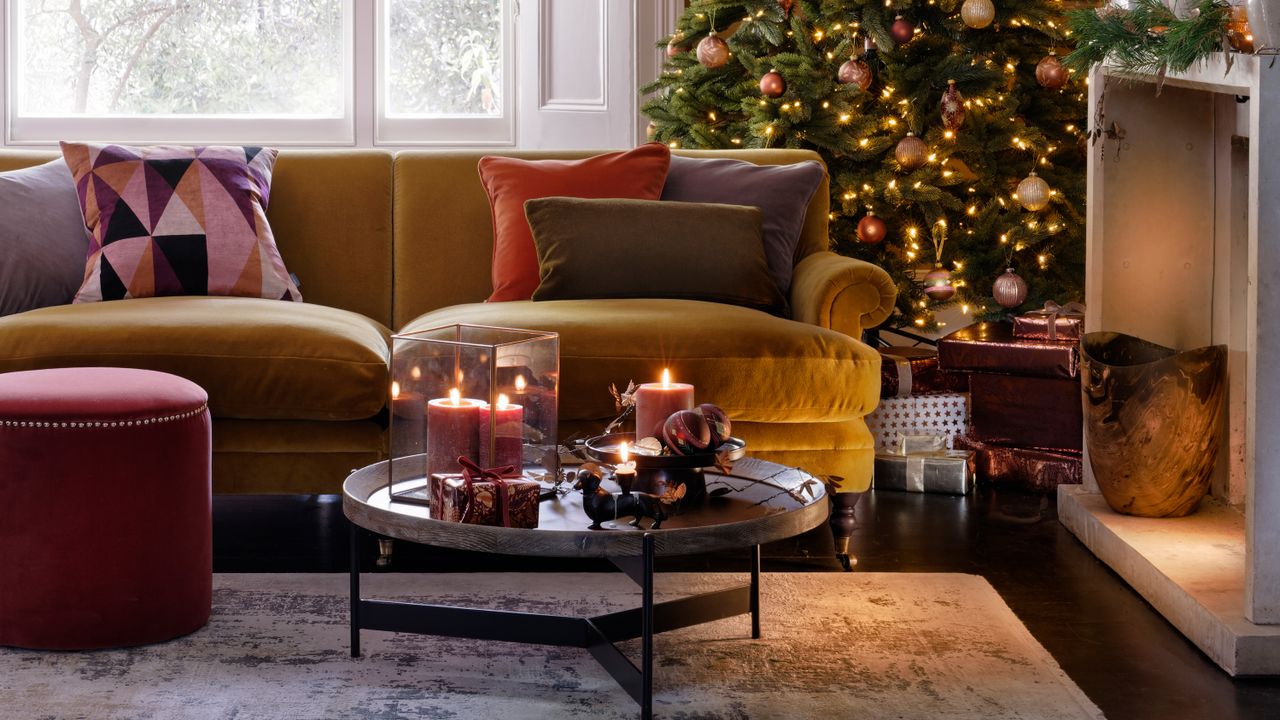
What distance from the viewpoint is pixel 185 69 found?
5.07 m

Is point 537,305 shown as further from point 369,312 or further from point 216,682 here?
point 216,682

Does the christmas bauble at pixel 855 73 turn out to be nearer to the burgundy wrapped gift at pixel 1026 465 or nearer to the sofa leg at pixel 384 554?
the burgundy wrapped gift at pixel 1026 465

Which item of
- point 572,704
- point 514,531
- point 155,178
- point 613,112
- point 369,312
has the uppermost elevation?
point 613,112

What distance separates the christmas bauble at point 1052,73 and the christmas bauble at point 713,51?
906 millimetres

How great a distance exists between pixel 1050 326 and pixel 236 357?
6.47ft

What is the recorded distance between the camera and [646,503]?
172cm

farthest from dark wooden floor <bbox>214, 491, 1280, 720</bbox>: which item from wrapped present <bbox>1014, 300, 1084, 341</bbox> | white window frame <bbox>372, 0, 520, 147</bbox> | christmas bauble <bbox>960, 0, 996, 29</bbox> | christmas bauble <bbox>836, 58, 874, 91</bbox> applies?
white window frame <bbox>372, 0, 520, 147</bbox>

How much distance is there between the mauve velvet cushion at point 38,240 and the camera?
2.87m

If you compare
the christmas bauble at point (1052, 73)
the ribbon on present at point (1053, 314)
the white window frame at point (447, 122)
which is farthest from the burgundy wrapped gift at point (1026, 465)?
the white window frame at point (447, 122)

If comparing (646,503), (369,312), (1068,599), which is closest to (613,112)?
(369,312)

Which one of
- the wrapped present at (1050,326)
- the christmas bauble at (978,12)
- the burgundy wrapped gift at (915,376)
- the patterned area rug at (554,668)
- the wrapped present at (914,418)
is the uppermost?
the christmas bauble at (978,12)

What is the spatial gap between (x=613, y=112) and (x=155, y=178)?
82.9 inches

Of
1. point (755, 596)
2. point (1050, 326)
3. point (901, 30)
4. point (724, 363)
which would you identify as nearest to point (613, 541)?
point (755, 596)

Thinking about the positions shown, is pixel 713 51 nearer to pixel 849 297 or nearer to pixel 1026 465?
pixel 849 297
